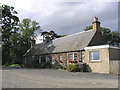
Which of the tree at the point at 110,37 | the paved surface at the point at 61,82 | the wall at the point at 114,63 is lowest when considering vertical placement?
the paved surface at the point at 61,82

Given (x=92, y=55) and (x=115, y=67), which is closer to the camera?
(x=115, y=67)

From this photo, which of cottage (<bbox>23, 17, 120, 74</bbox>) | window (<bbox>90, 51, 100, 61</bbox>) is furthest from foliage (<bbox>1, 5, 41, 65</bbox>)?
window (<bbox>90, 51, 100, 61</bbox>)

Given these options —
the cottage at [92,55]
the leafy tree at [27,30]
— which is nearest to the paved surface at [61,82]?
the cottage at [92,55]

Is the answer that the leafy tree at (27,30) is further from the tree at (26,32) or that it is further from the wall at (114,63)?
the wall at (114,63)

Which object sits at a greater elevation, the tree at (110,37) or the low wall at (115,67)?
the tree at (110,37)

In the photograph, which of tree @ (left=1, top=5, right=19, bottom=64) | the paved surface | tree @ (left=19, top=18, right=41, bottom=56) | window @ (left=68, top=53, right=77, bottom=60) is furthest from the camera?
tree @ (left=19, top=18, right=41, bottom=56)

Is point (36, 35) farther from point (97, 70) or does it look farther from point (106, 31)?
point (97, 70)

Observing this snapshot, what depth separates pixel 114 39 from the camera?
4678 cm

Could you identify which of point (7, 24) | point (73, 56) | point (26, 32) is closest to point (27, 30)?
point (26, 32)

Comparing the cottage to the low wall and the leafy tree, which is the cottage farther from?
the leafy tree

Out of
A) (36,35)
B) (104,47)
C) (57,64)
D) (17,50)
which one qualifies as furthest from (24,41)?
(104,47)

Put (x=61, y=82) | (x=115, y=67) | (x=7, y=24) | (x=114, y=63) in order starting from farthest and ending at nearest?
(x=7, y=24)
(x=114, y=63)
(x=115, y=67)
(x=61, y=82)

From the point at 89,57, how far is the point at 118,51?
14.4ft

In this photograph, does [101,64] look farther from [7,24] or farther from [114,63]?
[7,24]
